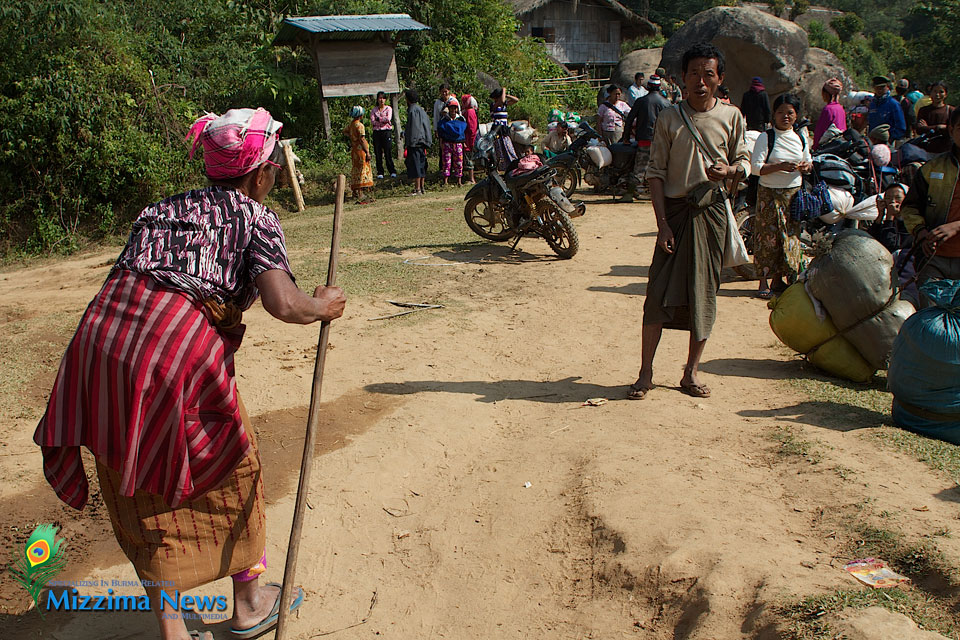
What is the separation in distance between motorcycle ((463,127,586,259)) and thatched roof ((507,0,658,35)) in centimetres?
2134

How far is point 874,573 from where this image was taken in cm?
275

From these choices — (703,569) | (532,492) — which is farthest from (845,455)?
(532,492)

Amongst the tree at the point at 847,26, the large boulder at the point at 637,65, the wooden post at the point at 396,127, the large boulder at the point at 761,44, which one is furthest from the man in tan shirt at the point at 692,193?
the tree at the point at 847,26

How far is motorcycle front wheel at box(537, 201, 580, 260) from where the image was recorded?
8406 millimetres

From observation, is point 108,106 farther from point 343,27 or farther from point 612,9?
point 612,9

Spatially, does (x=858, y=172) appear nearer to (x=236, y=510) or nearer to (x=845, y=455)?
(x=845, y=455)

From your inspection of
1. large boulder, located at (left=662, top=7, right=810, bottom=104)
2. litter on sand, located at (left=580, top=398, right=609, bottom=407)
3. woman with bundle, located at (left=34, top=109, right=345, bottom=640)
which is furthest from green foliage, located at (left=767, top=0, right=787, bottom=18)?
woman with bundle, located at (left=34, top=109, right=345, bottom=640)

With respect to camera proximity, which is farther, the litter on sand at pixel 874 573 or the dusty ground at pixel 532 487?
the dusty ground at pixel 532 487

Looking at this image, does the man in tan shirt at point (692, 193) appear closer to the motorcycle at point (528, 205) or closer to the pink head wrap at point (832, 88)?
the motorcycle at point (528, 205)

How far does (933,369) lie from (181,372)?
3580 millimetres

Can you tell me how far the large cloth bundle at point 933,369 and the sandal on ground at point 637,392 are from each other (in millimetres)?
1355

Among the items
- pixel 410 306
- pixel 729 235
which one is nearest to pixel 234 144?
pixel 729 235

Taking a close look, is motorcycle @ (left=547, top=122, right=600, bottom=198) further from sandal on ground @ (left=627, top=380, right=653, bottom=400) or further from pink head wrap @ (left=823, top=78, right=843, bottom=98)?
sandal on ground @ (left=627, top=380, right=653, bottom=400)

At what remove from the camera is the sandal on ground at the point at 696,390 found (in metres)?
4.68
